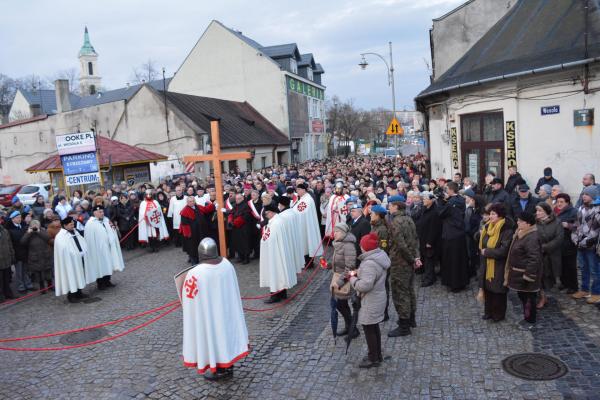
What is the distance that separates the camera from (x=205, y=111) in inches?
1304

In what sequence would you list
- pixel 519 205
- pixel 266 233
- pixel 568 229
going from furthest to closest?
pixel 519 205 < pixel 266 233 < pixel 568 229

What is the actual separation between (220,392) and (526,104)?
403 inches

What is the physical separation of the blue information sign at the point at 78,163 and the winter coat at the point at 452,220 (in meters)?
11.7

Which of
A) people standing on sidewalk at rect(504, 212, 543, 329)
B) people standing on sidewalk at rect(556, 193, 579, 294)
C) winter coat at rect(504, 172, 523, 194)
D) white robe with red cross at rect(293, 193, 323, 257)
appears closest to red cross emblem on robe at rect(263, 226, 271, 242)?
white robe with red cross at rect(293, 193, 323, 257)

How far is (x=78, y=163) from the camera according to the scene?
15.6 meters

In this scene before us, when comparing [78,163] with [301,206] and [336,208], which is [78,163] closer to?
[301,206]

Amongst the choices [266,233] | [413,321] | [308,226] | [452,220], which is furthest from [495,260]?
[308,226]

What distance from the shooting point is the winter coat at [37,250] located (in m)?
10.1

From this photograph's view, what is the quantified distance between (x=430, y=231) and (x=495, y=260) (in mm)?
2102

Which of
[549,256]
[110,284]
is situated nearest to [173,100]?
[110,284]

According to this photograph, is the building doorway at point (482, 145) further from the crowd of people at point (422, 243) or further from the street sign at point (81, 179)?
the street sign at point (81, 179)

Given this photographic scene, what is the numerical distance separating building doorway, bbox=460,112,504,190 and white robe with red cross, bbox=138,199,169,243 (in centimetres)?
910

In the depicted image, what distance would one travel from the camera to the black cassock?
12160 mm

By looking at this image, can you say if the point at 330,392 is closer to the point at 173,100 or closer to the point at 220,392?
the point at 220,392
